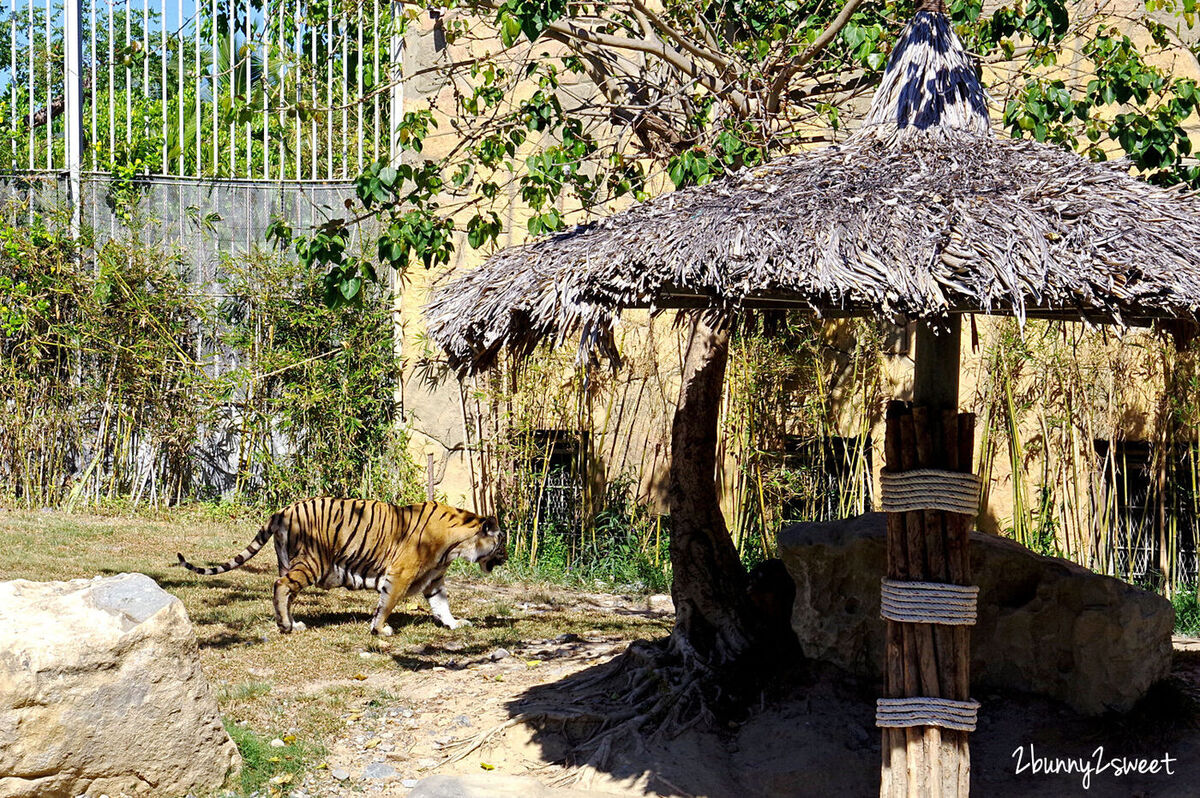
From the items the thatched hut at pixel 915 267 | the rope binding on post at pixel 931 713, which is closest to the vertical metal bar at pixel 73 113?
the thatched hut at pixel 915 267

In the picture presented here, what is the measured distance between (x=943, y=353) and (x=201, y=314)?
26.0 feet

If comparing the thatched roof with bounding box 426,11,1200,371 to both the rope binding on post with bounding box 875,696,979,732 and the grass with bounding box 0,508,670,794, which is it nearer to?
the rope binding on post with bounding box 875,696,979,732

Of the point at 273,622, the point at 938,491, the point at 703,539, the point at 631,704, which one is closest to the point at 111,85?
the point at 273,622

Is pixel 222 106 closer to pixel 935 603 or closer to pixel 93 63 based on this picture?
pixel 93 63

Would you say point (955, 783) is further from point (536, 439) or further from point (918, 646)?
point (536, 439)

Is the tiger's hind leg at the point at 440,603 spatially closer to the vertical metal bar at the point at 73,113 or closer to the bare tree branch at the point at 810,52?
the bare tree branch at the point at 810,52

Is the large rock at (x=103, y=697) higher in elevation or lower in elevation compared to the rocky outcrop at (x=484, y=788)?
higher

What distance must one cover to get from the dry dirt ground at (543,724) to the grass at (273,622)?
2 centimetres

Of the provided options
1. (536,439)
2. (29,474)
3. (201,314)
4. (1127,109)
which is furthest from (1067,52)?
(29,474)

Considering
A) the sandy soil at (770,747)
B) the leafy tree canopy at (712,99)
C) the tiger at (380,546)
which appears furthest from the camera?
the tiger at (380,546)

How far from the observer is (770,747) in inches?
212

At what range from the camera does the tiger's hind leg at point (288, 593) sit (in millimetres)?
6961

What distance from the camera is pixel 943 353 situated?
452cm

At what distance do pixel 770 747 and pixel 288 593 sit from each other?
9.95 ft
